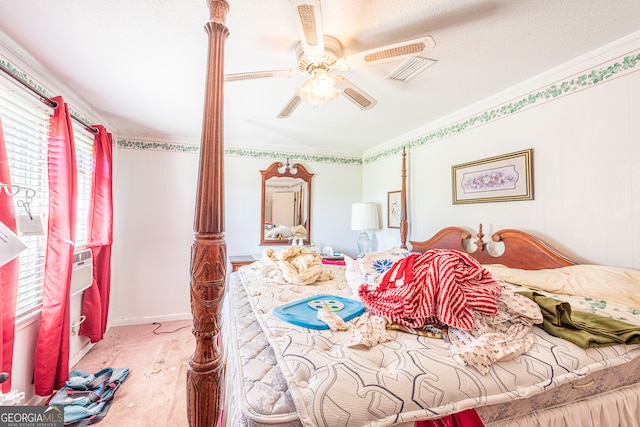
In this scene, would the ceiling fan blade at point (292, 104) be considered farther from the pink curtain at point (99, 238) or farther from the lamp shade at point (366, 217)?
the pink curtain at point (99, 238)

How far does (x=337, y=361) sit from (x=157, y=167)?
337 centimetres

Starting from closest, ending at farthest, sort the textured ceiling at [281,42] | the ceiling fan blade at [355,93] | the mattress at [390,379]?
the mattress at [390,379] → the textured ceiling at [281,42] → the ceiling fan blade at [355,93]

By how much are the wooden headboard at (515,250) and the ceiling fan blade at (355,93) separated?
1403 millimetres

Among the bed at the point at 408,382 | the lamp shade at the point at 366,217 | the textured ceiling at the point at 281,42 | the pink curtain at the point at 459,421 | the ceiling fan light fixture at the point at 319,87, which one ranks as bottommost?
the pink curtain at the point at 459,421

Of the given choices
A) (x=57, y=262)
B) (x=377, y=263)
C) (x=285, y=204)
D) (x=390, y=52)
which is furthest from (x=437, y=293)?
(x=285, y=204)

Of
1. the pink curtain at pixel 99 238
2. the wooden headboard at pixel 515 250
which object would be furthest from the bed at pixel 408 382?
the pink curtain at pixel 99 238

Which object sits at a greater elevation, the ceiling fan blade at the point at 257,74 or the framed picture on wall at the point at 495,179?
the ceiling fan blade at the point at 257,74

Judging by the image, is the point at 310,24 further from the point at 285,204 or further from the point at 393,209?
the point at 285,204

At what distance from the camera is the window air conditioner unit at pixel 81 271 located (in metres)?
2.12

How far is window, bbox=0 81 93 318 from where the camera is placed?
64.2 inches

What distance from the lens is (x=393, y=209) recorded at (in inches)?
133

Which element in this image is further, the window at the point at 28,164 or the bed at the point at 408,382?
the window at the point at 28,164

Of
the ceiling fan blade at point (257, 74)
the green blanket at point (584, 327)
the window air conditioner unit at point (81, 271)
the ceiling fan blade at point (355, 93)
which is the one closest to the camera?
the green blanket at point (584, 327)

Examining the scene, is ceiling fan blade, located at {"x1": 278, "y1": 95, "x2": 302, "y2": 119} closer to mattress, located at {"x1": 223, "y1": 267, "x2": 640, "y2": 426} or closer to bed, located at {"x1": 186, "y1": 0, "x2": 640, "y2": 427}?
bed, located at {"x1": 186, "y1": 0, "x2": 640, "y2": 427}
